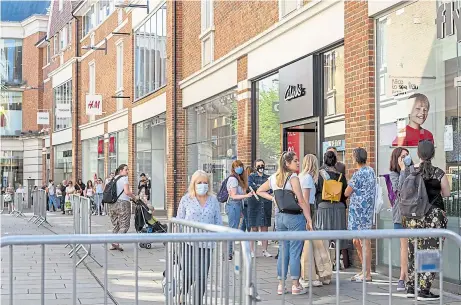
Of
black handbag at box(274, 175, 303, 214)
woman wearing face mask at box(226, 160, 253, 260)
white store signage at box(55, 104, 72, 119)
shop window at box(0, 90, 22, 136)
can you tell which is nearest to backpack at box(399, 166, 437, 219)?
black handbag at box(274, 175, 303, 214)

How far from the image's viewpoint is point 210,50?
19.6m

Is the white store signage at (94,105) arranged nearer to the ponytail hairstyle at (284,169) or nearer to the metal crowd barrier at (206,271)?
the ponytail hairstyle at (284,169)

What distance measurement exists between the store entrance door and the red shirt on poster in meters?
3.29

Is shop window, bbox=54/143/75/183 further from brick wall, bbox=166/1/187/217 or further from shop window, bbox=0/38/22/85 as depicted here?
brick wall, bbox=166/1/187/217

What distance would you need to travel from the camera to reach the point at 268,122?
15875 mm

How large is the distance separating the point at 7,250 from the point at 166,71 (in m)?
→ 19.8

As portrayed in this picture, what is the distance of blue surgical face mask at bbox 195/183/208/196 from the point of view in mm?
7930

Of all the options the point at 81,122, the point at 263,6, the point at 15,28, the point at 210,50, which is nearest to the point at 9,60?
the point at 15,28

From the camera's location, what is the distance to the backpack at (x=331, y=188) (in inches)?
412

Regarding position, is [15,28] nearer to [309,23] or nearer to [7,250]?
[309,23]

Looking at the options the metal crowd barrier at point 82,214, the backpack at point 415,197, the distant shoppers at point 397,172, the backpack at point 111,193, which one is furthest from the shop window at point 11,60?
the backpack at point 415,197

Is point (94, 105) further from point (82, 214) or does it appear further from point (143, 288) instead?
point (143, 288)

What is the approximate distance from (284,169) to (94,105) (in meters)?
25.9

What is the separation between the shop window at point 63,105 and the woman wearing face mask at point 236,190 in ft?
93.0
